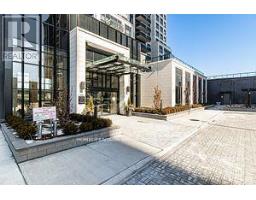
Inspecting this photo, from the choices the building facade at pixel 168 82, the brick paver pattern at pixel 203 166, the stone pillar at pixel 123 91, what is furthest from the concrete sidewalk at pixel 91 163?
the building facade at pixel 168 82

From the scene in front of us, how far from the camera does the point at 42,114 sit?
→ 244 inches

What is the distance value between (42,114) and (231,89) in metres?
41.1

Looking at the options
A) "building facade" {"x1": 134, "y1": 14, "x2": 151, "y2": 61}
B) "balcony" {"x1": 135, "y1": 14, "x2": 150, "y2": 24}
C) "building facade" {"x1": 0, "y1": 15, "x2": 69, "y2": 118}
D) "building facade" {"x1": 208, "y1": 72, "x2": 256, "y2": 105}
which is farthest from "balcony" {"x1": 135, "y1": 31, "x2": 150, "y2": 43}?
"building facade" {"x1": 0, "y1": 15, "x2": 69, "y2": 118}

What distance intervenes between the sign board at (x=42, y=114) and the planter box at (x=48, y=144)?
91 centimetres

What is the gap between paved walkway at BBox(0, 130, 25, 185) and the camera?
154 inches

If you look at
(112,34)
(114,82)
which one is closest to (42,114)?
(114,82)

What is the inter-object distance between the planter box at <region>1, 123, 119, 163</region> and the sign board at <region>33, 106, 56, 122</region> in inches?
35.8

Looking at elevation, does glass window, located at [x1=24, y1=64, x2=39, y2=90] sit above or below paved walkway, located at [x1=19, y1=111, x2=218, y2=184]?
above

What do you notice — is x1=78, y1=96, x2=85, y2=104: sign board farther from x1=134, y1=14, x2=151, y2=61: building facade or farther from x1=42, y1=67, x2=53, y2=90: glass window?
x1=134, y1=14, x2=151, y2=61: building facade

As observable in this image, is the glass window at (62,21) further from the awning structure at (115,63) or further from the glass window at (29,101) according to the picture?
the glass window at (29,101)


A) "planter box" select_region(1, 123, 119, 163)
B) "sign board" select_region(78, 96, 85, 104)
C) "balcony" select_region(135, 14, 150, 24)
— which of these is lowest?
"planter box" select_region(1, 123, 119, 163)

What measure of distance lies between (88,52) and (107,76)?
3329 millimetres

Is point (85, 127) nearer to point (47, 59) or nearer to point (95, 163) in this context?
point (95, 163)

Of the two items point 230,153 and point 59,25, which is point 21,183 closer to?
point 230,153
